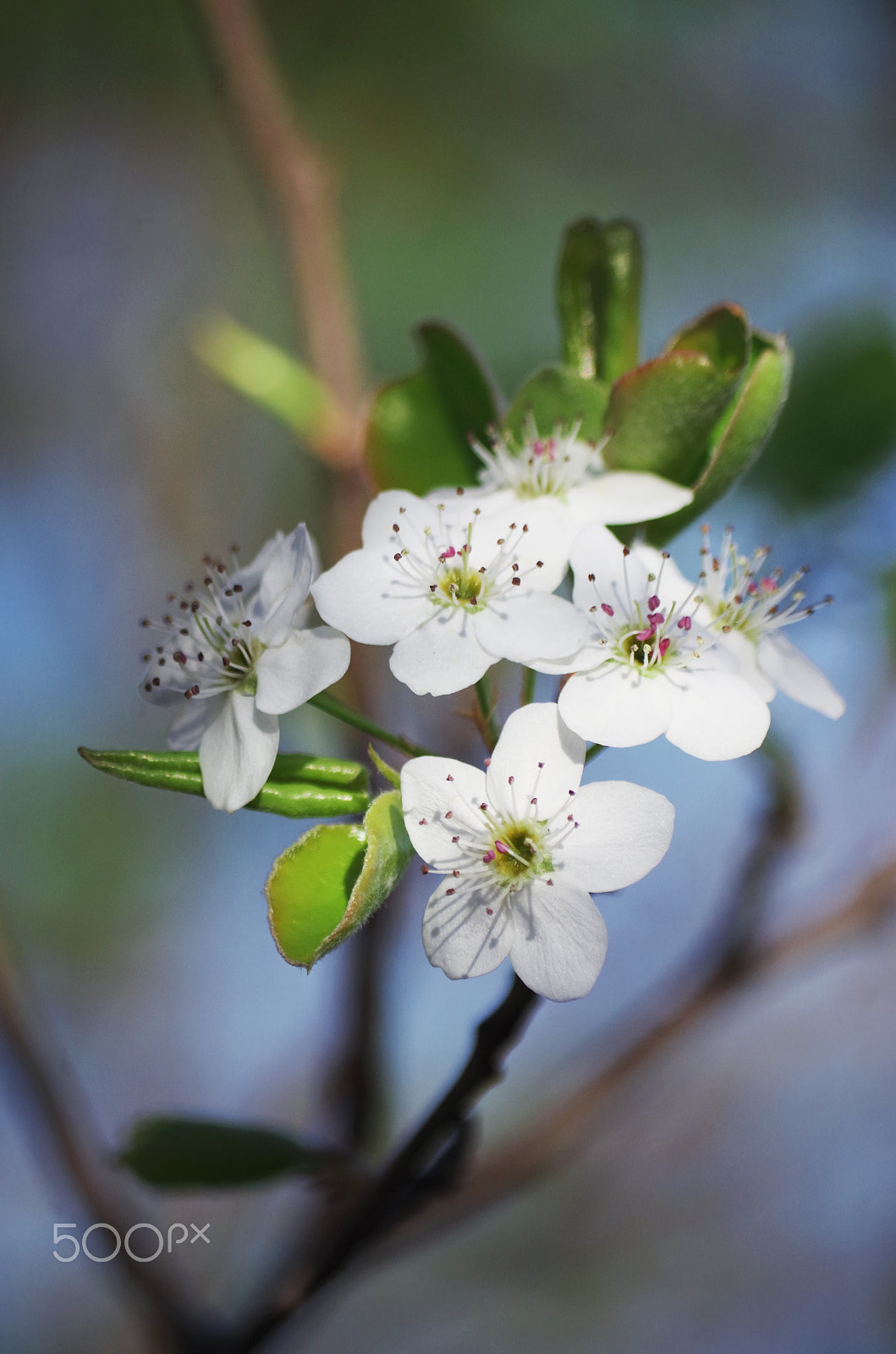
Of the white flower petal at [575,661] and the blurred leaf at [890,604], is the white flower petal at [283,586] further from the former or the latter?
the blurred leaf at [890,604]

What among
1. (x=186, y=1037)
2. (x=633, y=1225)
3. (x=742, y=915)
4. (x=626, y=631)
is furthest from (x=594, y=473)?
(x=633, y=1225)

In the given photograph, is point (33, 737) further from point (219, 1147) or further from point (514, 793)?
point (514, 793)

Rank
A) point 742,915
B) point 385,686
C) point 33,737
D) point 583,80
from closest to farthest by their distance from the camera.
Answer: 1. point 742,915
2. point 385,686
3. point 33,737
4. point 583,80

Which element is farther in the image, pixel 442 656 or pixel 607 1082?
pixel 607 1082

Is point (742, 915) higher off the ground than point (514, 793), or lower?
lower

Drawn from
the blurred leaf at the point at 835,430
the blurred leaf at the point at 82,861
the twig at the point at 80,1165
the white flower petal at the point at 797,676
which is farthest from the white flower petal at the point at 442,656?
the blurred leaf at the point at 82,861

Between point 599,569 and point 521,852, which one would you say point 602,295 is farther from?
point 521,852

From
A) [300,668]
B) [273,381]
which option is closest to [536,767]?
[300,668]
